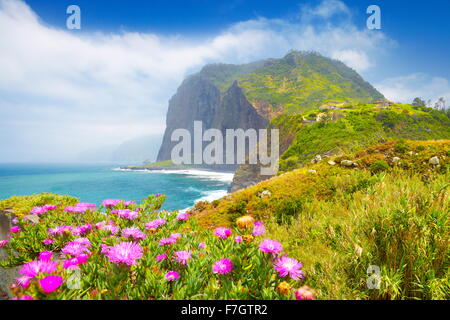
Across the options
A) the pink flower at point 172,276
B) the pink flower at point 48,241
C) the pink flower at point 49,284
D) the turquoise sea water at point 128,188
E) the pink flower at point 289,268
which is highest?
the pink flower at point 49,284

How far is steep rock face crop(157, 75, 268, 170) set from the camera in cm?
10666

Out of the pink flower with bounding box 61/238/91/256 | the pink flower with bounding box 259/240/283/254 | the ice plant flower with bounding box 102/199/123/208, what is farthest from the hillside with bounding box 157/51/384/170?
the pink flower with bounding box 61/238/91/256

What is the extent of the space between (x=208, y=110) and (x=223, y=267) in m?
156

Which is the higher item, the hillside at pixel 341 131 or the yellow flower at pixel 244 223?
the hillside at pixel 341 131

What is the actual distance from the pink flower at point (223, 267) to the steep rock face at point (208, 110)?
94052 mm

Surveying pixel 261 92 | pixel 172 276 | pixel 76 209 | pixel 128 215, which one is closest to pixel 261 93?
pixel 261 92

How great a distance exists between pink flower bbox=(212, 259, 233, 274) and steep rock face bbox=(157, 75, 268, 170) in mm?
94052

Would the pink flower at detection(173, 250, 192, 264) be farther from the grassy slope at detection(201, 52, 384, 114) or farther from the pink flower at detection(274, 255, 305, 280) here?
the grassy slope at detection(201, 52, 384, 114)

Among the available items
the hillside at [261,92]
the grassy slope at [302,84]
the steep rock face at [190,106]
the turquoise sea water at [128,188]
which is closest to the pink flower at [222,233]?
the turquoise sea water at [128,188]

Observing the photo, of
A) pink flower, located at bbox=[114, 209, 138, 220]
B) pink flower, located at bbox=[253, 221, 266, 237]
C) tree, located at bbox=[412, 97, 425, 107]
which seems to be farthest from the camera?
tree, located at bbox=[412, 97, 425, 107]

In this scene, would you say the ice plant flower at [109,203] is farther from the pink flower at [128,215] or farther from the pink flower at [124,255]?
the pink flower at [124,255]

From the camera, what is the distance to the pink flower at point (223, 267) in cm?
147

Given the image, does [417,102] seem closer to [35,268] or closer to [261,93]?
[261,93]

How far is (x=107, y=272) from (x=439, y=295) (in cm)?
272
